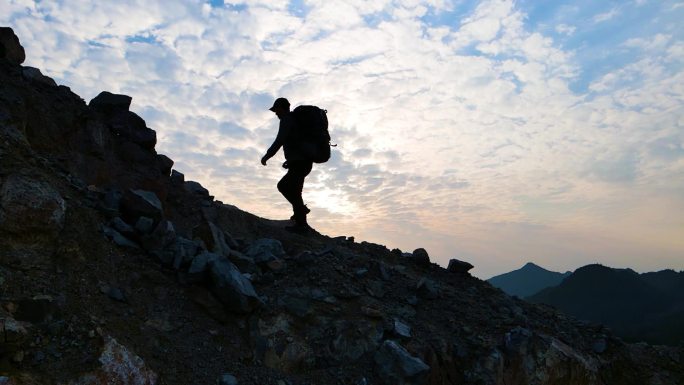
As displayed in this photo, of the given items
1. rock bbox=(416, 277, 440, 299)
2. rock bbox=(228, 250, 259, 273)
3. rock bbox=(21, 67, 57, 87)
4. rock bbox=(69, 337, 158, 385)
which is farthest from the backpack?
rock bbox=(69, 337, 158, 385)

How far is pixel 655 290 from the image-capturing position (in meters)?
125

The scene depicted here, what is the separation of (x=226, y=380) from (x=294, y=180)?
524 cm

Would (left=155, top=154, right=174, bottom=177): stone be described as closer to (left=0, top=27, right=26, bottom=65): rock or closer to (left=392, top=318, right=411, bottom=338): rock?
(left=0, top=27, right=26, bottom=65): rock

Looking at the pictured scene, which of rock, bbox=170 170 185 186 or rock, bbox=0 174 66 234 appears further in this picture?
rock, bbox=170 170 185 186

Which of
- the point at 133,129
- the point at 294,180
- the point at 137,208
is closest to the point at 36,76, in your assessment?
the point at 133,129

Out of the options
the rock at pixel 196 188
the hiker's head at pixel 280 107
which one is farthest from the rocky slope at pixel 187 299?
the hiker's head at pixel 280 107

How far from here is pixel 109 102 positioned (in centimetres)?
916

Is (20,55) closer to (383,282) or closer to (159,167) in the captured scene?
(159,167)

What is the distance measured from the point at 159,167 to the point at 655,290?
155 meters

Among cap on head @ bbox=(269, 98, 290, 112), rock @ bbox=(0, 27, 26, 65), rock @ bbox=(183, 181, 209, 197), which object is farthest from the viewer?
rock @ bbox=(183, 181, 209, 197)

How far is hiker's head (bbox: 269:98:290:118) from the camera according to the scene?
929 centimetres

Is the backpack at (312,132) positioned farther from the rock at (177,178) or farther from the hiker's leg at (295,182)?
the rock at (177,178)

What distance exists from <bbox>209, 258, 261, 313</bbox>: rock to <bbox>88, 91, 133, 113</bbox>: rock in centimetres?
538

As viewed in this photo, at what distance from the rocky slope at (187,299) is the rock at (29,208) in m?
0.02
